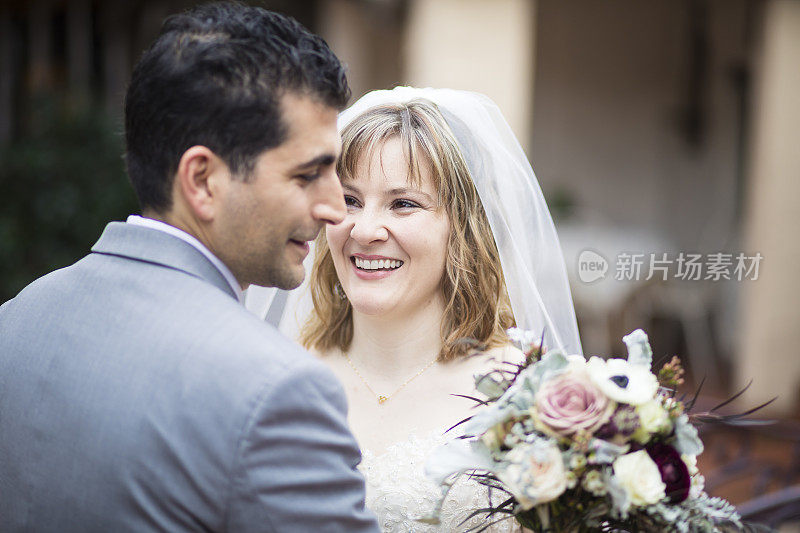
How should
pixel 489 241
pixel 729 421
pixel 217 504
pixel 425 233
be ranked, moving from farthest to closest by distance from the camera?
pixel 489 241 → pixel 425 233 → pixel 729 421 → pixel 217 504

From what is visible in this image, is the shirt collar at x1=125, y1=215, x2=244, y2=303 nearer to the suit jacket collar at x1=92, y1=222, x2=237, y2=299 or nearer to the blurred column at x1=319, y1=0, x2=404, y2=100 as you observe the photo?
the suit jacket collar at x1=92, y1=222, x2=237, y2=299

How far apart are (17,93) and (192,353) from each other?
21.5ft

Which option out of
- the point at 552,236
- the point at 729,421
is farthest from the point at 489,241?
the point at 729,421

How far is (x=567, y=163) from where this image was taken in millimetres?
8992

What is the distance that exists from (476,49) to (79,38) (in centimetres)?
357

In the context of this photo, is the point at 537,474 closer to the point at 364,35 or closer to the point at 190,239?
the point at 190,239

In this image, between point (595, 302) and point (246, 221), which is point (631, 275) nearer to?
point (595, 302)

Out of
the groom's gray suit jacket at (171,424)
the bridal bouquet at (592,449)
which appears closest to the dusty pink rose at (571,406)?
the bridal bouquet at (592,449)

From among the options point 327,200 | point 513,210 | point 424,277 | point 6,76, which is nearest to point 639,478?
point 327,200

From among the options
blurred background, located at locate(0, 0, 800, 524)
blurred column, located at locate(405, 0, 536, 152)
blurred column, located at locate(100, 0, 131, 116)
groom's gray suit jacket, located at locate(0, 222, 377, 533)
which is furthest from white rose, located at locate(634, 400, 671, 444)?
blurred column, located at locate(100, 0, 131, 116)

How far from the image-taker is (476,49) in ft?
19.4

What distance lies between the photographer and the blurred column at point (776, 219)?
253 inches

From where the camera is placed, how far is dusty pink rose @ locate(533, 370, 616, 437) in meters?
1.58

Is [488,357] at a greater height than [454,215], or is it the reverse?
[454,215]
